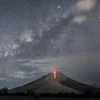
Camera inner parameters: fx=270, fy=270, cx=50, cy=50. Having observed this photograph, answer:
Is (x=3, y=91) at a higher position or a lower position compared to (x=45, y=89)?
lower

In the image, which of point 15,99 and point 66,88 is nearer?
point 15,99

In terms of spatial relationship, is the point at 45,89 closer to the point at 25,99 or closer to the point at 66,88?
the point at 66,88

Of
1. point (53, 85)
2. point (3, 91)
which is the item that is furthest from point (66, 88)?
point (3, 91)

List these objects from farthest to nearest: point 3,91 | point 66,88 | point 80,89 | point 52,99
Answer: point 66,88 → point 80,89 → point 3,91 → point 52,99

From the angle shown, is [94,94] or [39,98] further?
[94,94]

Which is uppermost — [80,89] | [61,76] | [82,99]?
[61,76]

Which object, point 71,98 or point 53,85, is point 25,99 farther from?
point 53,85

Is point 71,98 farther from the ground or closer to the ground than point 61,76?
closer to the ground

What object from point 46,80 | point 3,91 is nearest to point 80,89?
point 46,80

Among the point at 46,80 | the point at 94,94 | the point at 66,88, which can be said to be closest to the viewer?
the point at 94,94
